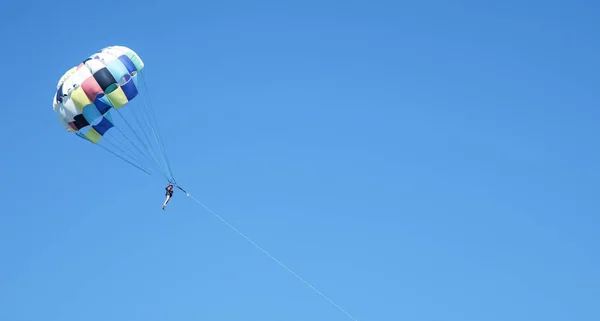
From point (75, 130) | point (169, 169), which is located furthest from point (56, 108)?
point (169, 169)

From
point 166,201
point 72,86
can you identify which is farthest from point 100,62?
point 166,201

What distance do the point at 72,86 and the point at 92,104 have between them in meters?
1.11

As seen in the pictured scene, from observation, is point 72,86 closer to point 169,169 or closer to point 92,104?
point 92,104

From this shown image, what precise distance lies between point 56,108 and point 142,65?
414 cm

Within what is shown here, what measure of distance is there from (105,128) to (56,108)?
90.5 inches

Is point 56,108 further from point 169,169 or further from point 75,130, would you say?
point 169,169

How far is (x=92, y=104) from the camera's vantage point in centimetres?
6366

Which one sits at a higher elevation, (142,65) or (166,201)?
(142,65)

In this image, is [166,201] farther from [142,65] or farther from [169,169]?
[142,65]

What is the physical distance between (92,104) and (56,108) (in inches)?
67.0

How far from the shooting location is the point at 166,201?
64.3 m

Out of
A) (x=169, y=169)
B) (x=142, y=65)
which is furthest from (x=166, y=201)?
(x=142, y=65)

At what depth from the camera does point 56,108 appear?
64.2 m

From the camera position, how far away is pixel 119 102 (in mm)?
64125
